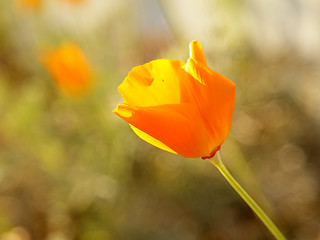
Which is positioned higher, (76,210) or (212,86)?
Result: (212,86)

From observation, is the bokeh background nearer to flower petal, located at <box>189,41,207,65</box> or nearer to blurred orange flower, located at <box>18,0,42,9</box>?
blurred orange flower, located at <box>18,0,42,9</box>

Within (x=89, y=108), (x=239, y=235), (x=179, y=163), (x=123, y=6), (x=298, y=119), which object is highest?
(x=123, y=6)

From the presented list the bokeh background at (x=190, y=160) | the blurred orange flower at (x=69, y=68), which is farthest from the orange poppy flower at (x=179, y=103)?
the blurred orange flower at (x=69, y=68)

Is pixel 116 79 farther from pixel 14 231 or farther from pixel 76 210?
pixel 14 231

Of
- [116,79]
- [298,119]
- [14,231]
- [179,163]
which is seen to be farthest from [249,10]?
[14,231]

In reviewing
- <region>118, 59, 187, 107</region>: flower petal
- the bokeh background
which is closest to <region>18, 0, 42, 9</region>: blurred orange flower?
the bokeh background

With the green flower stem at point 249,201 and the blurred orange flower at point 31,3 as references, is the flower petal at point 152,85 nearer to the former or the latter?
the green flower stem at point 249,201

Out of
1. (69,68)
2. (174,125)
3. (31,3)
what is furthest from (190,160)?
(31,3)
